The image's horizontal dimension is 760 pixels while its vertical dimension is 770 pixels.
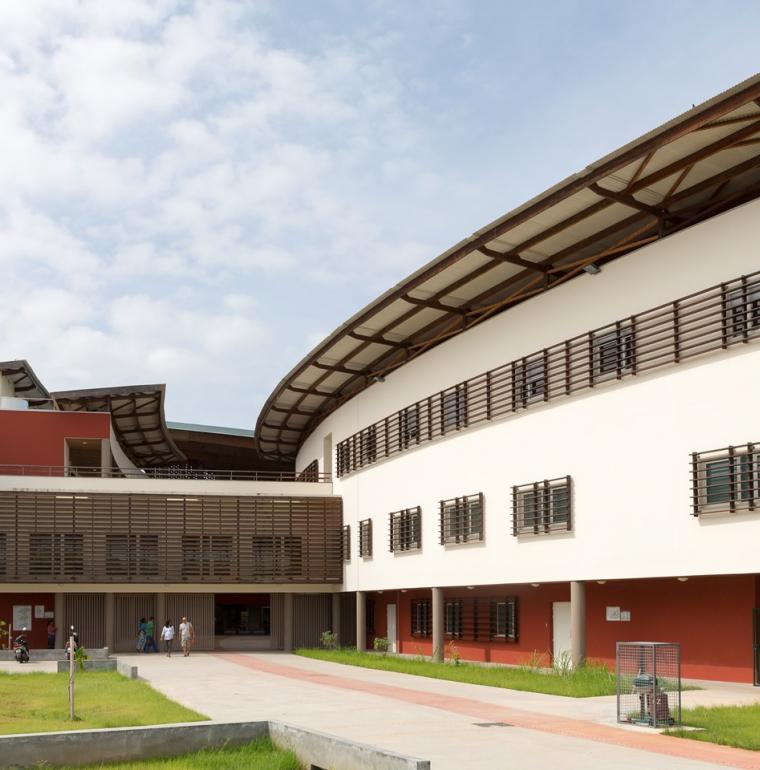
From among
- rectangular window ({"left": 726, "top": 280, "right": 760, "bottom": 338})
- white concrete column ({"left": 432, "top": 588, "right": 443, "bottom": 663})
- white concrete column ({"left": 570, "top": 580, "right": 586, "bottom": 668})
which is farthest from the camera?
white concrete column ({"left": 432, "top": 588, "right": 443, "bottom": 663})

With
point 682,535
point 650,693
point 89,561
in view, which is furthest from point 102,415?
point 650,693

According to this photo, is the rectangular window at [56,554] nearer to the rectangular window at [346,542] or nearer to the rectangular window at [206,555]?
the rectangular window at [206,555]

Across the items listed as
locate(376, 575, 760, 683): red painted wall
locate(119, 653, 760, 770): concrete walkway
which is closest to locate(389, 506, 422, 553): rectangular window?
locate(376, 575, 760, 683): red painted wall

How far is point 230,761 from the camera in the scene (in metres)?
→ 12.5

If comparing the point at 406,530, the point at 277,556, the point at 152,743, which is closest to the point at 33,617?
the point at 277,556

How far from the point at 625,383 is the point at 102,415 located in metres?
24.7

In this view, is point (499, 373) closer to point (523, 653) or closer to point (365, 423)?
point (523, 653)

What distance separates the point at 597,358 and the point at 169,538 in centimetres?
1968

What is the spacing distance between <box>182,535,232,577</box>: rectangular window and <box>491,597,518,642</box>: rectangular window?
11487 millimetres

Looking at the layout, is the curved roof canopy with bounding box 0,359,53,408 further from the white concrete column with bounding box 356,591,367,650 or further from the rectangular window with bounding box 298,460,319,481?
the white concrete column with bounding box 356,591,367,650

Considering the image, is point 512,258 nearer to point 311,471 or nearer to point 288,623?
point 288,623

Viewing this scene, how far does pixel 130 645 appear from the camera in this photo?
129 feet

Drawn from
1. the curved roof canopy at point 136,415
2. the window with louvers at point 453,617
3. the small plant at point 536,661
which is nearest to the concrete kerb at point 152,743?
the small plant at point 536,661

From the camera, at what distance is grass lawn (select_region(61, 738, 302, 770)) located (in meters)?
12.3
